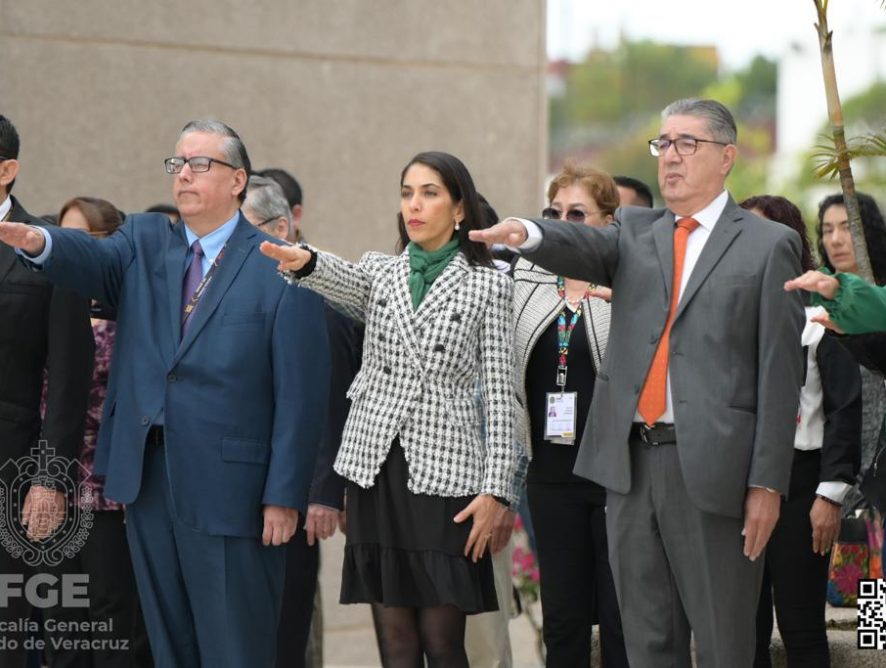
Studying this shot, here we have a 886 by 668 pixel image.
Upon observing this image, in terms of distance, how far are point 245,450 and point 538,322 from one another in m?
1.21

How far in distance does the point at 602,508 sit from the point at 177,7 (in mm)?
4385

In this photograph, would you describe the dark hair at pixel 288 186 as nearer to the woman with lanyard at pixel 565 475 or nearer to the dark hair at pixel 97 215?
the dark hair at pixel 97 215

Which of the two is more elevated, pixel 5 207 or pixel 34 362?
pixel 5 207

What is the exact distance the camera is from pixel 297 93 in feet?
27.7

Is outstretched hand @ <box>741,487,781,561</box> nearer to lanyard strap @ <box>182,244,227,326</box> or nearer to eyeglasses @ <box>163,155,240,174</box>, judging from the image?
lanyard strap @ <box>182,244,227,326</box>

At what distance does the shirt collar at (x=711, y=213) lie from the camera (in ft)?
14.6

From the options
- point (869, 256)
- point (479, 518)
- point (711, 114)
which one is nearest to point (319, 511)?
point (479, 518)

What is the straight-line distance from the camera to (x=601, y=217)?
5473 millimetres

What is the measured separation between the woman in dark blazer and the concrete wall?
3824 millimetres

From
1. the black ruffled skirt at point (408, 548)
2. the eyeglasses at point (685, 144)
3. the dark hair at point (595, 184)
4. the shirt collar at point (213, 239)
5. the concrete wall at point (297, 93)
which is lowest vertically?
the black ruffled skirt at point (408, 548)

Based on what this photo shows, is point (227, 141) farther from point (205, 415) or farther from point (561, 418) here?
point (561, 418)

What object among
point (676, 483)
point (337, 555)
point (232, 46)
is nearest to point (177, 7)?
point (232, 46)

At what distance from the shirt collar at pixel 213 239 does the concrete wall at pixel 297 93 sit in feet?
10.6

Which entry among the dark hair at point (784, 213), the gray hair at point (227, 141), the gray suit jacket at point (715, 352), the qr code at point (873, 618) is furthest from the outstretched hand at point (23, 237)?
the qr code at point (873, 618)
